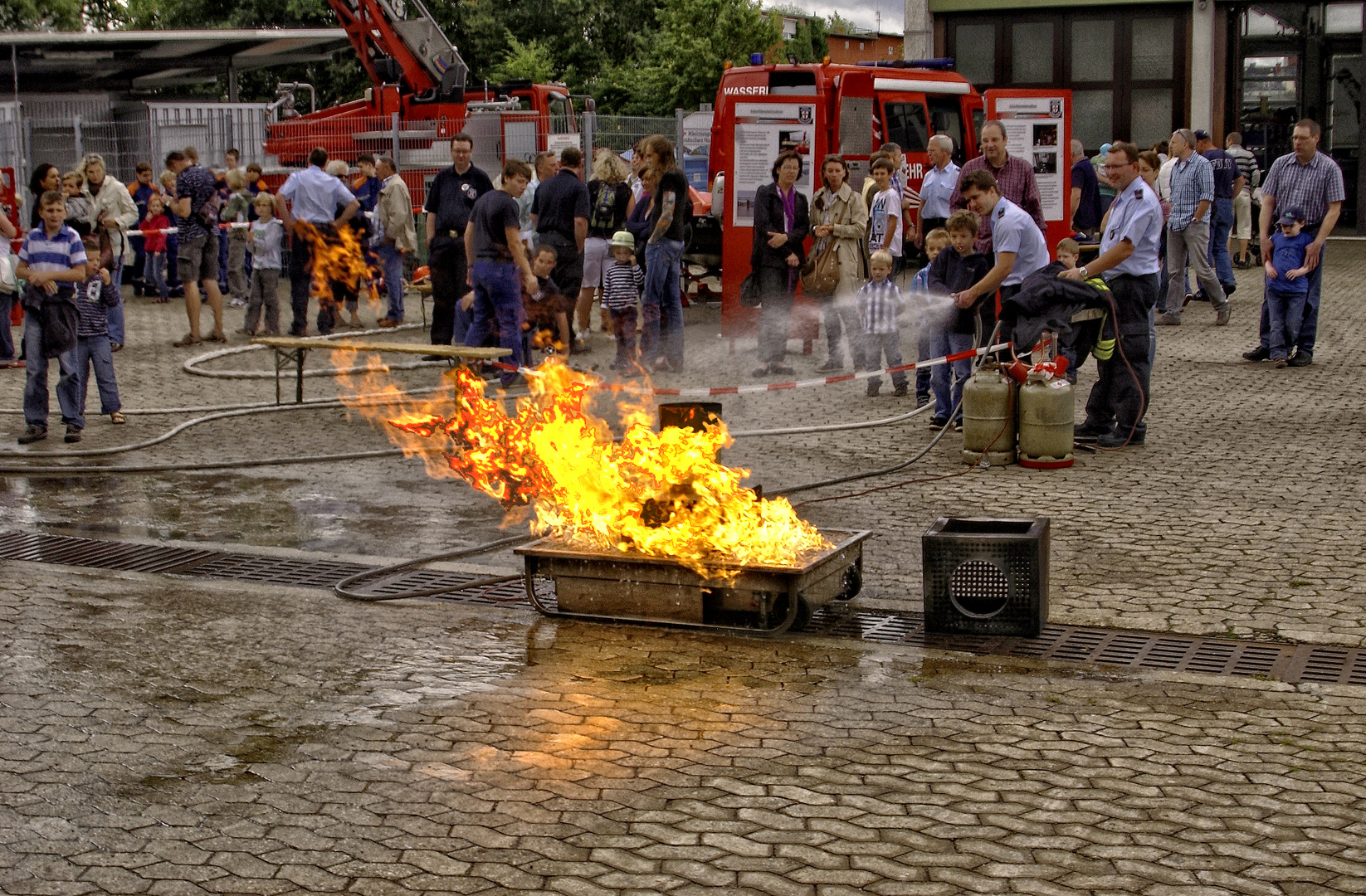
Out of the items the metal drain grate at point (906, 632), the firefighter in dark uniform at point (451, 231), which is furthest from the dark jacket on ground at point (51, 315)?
the firefighter in dark uniform at point (451, 231)

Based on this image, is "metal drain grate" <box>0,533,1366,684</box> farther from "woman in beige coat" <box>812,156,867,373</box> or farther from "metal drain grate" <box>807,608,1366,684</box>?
"woman in beige coat" <box>812,156,867,373</box>

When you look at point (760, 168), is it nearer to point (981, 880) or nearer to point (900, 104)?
point (900, 104)

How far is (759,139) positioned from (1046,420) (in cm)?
722

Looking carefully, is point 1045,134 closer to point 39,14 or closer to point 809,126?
point 809,126

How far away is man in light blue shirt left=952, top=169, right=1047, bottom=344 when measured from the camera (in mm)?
10789

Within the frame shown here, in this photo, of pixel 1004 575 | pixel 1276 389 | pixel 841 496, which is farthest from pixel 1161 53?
pixel 1004 575

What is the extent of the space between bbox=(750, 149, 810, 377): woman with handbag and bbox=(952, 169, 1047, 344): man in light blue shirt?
342 centimetres

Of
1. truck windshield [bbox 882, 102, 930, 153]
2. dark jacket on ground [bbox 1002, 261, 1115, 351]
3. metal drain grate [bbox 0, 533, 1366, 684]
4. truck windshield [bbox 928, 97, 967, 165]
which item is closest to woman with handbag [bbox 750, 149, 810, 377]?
dark jacket on ground [bbox 1002, 261, 1115, 351]

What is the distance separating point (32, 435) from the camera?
11.7 metres

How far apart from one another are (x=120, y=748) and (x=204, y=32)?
24.6 m

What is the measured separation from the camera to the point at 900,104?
2136 cm

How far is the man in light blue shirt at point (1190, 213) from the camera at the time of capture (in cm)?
1656

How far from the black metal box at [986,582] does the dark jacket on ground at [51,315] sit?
7369 mm

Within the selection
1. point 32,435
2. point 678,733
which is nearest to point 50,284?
point 32,435
